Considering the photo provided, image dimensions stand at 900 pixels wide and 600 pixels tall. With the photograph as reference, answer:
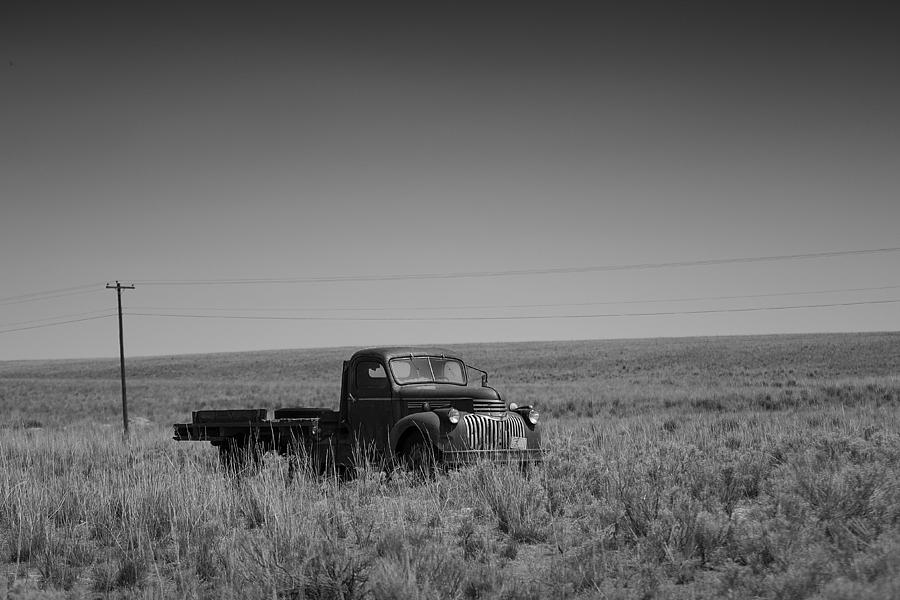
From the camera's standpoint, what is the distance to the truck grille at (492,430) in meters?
12.1

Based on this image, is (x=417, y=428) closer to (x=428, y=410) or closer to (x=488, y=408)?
(x=428, y=410)

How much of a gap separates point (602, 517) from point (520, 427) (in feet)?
14.6

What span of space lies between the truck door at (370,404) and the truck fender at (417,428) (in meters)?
0.50

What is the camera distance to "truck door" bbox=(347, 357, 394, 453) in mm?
13297

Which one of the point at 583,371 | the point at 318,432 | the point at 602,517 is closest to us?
the point at 602,517

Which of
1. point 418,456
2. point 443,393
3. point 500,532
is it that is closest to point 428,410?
point 443,393

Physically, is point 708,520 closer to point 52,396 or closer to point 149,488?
point 149,488

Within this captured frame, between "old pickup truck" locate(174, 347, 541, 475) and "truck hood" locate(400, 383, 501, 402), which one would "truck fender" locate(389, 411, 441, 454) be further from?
"truck hood" locate(400, 383, 501, 402)

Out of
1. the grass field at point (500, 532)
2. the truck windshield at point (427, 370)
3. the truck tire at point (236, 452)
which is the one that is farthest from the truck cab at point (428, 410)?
the truck tire at point (236, 452)

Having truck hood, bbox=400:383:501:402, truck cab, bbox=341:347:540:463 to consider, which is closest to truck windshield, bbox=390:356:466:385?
truck cab, bbox=341:347:540:463

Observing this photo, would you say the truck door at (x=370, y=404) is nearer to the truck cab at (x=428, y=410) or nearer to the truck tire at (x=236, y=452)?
the truck cab at (x=428, y=410)

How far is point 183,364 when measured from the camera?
107250 mm

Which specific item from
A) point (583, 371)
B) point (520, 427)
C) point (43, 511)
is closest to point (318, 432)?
point (520, 427)

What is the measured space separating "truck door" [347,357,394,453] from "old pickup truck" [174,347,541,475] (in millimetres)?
17
